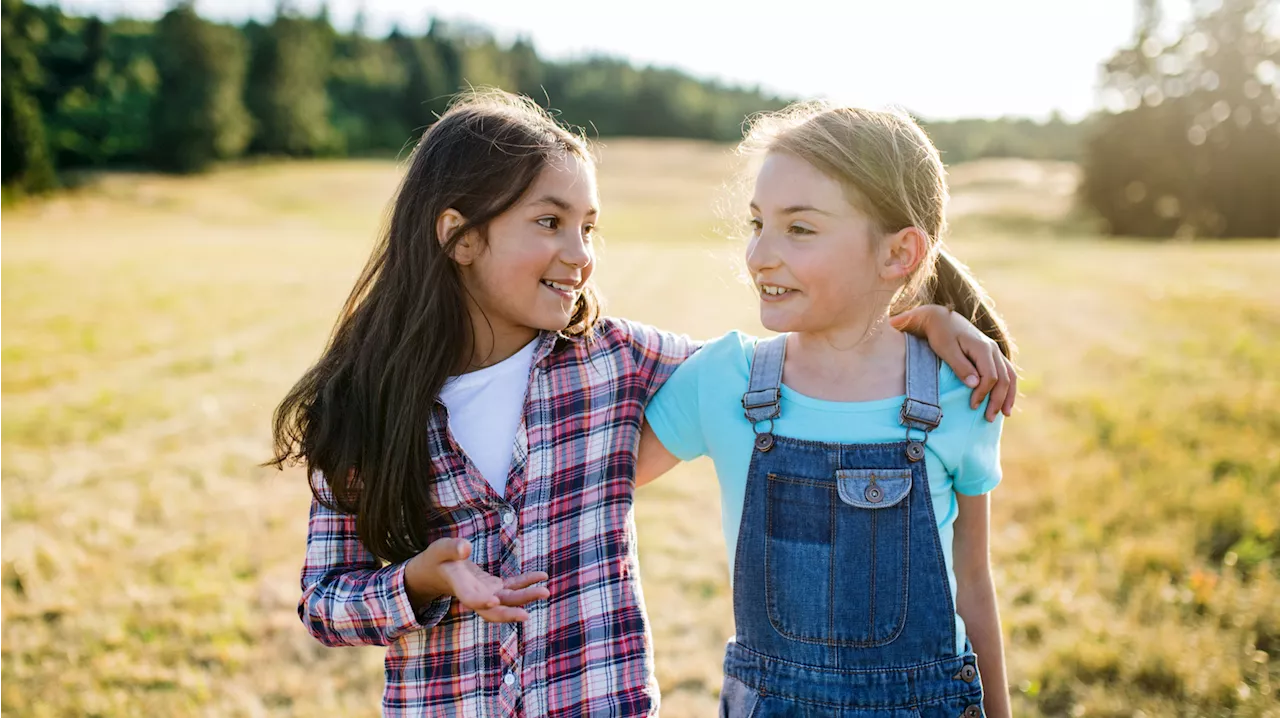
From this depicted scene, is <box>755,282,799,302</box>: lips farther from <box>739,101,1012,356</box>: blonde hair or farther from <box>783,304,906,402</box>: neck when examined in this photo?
<box>739,101,1012,356</box>: blonde hair

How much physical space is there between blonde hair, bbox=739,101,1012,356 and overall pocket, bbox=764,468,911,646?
461mm

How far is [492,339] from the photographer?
214 centimetres

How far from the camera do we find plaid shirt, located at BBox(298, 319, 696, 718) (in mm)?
1873

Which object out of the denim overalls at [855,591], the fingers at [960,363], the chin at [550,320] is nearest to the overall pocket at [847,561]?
the denim overalls at [855,591]

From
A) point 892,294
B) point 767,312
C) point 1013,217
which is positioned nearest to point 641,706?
point 767,312

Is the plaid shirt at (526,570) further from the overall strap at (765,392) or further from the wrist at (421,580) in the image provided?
the overall strap at (765,392)

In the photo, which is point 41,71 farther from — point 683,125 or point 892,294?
point 892,294

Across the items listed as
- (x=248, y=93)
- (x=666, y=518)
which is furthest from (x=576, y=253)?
(x=248, y=93)

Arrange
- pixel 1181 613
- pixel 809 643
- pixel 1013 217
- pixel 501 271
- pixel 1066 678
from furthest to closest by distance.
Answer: pixel 1013 217
pixel 1181 613
pixel 1066 678
pixel 501 271
pixel 809 643

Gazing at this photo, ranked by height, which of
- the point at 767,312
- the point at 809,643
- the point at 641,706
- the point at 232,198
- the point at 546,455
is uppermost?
the point at 767,312

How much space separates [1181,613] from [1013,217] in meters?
35.4

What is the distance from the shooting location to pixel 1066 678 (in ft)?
10.5

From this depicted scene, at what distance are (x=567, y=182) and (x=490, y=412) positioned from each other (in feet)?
1.80

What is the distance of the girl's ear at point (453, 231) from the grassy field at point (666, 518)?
684 mm
